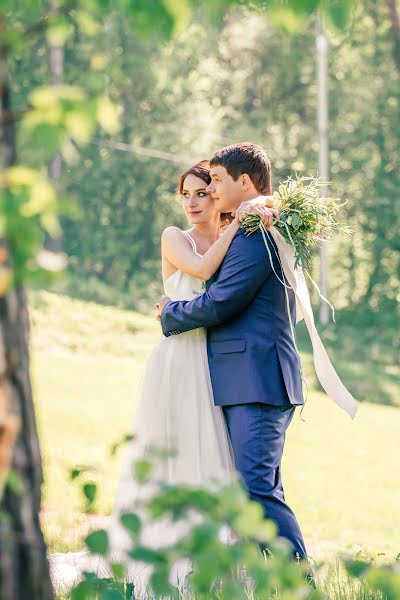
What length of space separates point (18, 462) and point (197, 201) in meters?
2.95

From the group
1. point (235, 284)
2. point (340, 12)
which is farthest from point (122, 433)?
point (235, 284)

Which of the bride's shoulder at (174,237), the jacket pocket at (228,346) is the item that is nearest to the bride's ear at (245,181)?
the bride's shoulder at (174,237)

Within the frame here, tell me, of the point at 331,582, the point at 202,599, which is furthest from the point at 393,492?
the point at 202,599

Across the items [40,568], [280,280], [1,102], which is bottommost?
[40,568]

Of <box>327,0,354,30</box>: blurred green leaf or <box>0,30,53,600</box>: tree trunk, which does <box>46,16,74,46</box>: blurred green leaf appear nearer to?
<box>0,30,53,600</box>: tree trunk

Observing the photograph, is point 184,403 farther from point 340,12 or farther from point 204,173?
point 340,12

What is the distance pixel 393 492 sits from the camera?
10.6 meters

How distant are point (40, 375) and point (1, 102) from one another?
14.8 m

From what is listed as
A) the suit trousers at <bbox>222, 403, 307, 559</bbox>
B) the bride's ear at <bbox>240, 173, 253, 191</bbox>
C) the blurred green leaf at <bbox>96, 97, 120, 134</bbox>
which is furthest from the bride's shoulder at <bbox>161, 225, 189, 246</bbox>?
the blurred green leaf at <bbox>96, 97, 120, 134</bbox>

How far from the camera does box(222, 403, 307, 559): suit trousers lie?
15.2ft

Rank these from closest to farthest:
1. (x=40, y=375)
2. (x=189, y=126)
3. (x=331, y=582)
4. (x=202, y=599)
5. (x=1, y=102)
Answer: (x=1, y=102) → (x=202, y=599) → (x=331, y=582) → (x=40, y=375) → (x=189, y=126)

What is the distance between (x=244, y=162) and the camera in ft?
15.6

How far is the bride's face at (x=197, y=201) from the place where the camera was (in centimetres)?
506

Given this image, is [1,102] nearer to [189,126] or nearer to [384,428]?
[384,428]
